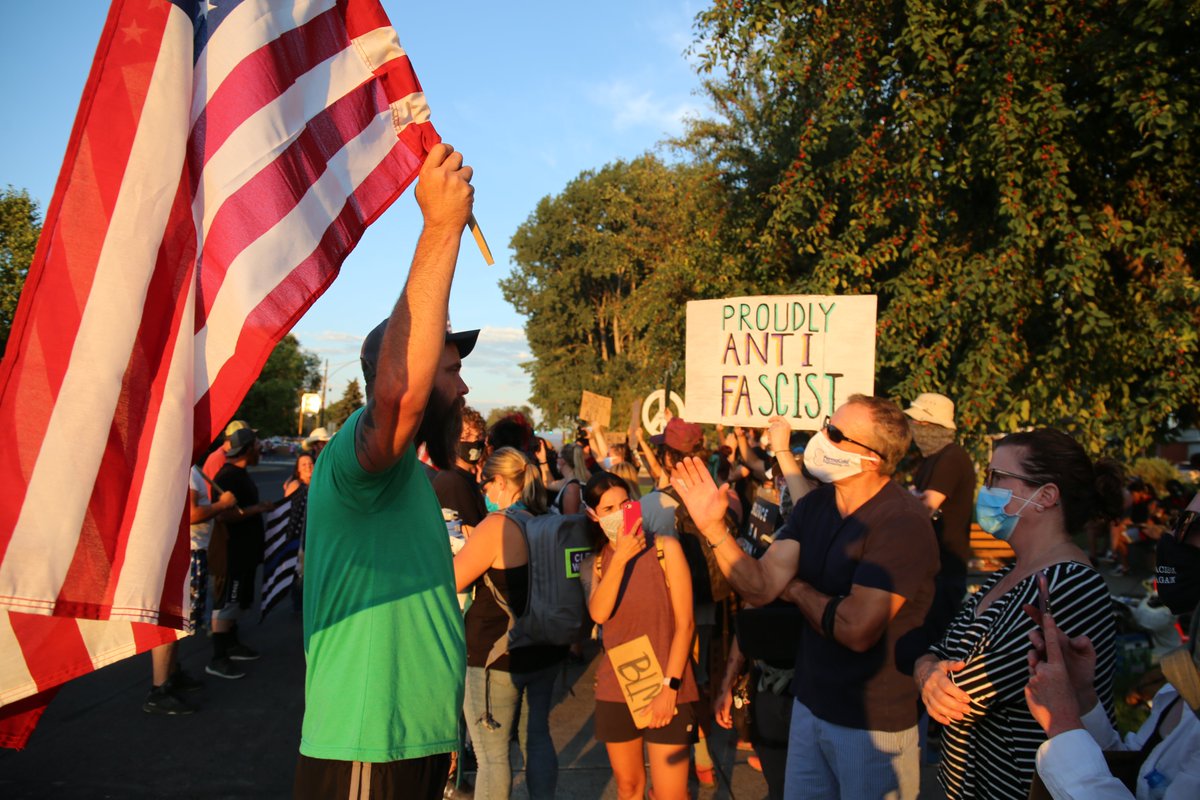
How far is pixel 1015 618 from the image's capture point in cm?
255

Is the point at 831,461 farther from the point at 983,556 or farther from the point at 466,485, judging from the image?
the point at 983,556

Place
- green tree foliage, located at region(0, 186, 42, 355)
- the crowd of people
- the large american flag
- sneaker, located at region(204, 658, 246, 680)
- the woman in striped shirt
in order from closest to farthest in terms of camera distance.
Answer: the large american flag
the crowd of people
the woman in striped shirt
sneaker, located at region(204, 658, 246, 680)
green tree foliage, located at region(0, 186, 42, 355)

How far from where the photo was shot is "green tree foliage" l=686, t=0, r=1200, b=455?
6.86 metres

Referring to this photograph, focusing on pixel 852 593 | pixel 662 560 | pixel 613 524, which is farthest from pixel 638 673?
pixel 852 593

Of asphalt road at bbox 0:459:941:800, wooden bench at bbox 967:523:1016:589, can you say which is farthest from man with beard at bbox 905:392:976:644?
wooden bench at bbox 967:523:1016:589

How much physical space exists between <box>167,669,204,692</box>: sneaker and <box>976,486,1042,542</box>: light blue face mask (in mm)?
6207

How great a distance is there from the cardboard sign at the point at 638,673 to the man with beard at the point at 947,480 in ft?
7.34

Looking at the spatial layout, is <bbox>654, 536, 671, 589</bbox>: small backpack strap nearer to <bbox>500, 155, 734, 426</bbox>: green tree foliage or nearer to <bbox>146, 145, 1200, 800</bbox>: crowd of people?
<bbox>146, 145, 1200, 800</bbox>: crowd of people

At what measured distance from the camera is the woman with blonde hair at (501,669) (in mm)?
4297

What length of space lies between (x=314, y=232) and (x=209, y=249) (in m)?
0.30

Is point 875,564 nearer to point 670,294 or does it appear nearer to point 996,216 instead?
point 996,216

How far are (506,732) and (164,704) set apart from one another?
372 centimetres

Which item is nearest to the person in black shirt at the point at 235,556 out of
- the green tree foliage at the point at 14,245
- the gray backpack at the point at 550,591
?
the gray backpack at the point at 550,591

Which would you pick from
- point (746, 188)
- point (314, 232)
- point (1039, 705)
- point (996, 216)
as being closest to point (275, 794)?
point (314, 232)
